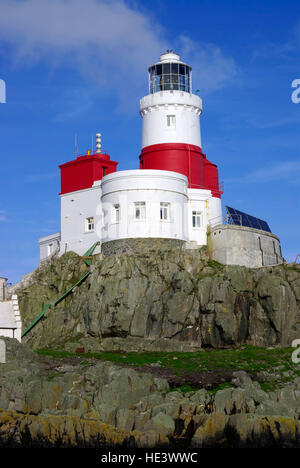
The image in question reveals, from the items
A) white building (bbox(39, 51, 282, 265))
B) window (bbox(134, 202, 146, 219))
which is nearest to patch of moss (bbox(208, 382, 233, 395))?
white building (bbox(39, 51, 282, 265))

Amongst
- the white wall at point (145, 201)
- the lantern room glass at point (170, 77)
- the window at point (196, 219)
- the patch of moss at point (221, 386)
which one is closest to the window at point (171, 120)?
the lantern room glass at point (170, 77)

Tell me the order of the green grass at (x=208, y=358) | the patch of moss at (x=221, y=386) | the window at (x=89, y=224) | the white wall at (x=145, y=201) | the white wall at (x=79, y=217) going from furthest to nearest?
1. the window at (x=89, y=224)
2. the white wall at (x=79, y=217)
3. the white wall at (x=145, y=201)
4. the green grass at (x=208, y=358)
5. the patch of moss at (x=221, y=386)

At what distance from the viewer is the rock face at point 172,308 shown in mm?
43094

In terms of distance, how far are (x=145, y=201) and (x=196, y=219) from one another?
4.38 meters

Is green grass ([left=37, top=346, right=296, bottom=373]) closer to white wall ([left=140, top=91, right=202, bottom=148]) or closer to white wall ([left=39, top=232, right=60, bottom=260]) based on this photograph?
white wall ([left=39, top=232, right=60, bottom=260])

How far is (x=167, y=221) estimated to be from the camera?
48.1 meters

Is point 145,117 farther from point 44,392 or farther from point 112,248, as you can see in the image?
point 44,392

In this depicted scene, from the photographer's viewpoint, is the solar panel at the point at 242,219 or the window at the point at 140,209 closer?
the window at the point at 140,209

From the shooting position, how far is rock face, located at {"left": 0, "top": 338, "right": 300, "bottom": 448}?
29.9 m

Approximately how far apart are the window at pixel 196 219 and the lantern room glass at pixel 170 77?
7.95 meters

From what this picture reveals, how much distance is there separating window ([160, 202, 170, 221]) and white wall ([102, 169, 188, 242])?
172mm

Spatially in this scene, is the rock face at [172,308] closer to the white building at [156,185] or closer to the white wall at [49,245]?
the white building at [156,185]

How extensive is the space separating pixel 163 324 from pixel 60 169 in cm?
1563
